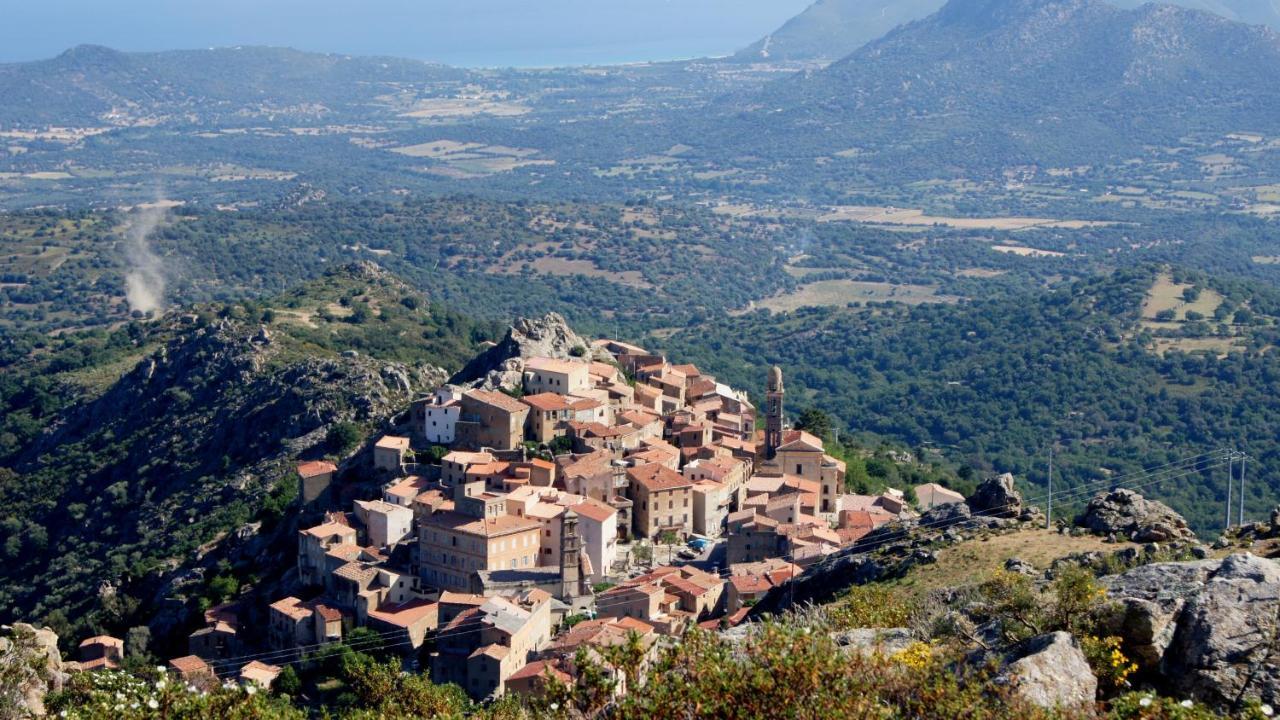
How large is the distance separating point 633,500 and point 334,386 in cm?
1898

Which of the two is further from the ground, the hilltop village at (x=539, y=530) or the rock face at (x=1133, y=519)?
the rock face at (x=1133, y=519)

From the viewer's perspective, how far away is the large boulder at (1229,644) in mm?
16516

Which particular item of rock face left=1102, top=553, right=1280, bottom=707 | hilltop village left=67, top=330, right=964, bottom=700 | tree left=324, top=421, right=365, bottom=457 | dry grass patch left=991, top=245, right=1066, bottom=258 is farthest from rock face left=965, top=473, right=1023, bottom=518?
dry grass patch left=991, top=245, right=1066, bottom=258

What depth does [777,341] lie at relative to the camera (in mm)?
116812

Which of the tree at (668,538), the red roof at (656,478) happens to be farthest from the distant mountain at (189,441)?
the tree at (668,538)

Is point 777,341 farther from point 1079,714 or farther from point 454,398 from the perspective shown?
point 1079,714

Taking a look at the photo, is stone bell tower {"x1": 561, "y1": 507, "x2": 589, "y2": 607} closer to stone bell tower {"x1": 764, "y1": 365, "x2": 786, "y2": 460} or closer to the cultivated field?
stone bell tower {"x1": 764, "y1": 365, "x2": 786, "y2": 460}

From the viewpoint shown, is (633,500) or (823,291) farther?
(823,291)

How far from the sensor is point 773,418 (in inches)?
1901

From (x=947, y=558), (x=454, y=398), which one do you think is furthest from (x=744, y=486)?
(x=947, y=558)

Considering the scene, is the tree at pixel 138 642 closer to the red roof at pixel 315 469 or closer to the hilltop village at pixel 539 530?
the hilltop village at pixel 539 530

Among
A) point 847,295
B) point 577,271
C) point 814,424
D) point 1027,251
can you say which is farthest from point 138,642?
point 1027,251

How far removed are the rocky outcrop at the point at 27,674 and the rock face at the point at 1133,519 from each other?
20.0m

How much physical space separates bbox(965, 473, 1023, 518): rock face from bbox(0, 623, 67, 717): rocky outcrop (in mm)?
19913
